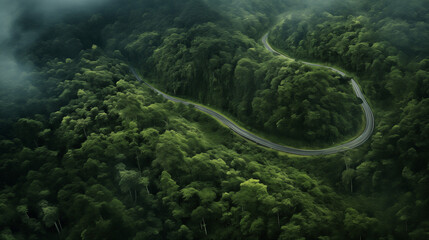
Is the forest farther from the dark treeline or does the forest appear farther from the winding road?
the winding road

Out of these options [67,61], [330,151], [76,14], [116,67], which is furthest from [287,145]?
[76,14]

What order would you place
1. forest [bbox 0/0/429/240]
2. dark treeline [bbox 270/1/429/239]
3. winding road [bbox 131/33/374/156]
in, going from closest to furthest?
1. forest [bbox 0/0/429/240]
2. dark treeline [bbox 270/1/429/239]
3. winding road [bbox 131/33/374/156]

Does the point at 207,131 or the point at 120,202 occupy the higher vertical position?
the point at 120,202

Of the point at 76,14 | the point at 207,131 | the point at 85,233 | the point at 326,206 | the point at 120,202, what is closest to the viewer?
the point at 85,233

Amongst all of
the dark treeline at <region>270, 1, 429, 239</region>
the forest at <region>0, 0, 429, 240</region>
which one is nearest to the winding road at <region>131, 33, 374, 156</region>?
the forest at <region>0, 0, 429, 240</region>

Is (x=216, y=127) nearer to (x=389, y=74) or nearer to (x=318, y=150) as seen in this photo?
(x=318, y=150)

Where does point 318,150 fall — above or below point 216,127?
below

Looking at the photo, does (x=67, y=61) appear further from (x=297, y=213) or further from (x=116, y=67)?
(x=297, y=213)

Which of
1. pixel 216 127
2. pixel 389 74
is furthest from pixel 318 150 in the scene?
pixel 216 127
